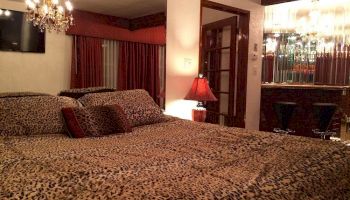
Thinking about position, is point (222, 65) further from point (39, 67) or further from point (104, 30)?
point (39, 67)

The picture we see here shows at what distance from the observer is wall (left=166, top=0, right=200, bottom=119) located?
3.29m

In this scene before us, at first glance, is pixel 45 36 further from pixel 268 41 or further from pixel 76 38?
pixel 268 41

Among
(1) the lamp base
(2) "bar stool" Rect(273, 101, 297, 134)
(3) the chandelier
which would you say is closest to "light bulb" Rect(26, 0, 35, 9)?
(3) the chandelier

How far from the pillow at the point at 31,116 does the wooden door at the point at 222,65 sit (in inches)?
112

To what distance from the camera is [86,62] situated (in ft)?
8.49

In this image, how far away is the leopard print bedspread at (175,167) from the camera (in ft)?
3.16

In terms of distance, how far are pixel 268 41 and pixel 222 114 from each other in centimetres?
244

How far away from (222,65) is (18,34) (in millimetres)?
3078

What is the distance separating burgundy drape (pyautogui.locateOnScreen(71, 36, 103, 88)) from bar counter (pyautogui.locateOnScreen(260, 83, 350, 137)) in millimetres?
2958

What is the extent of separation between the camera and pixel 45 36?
92.0 inches

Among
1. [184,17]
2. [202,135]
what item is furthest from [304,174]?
[184,17]

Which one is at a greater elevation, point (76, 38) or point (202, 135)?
point (76, 38)

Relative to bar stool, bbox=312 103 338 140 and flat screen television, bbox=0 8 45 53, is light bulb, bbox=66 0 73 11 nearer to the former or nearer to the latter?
flat screen television, bbox=0 8 45 53

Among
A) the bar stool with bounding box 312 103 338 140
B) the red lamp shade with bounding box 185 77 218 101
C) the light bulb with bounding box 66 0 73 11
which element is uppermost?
the light bulb with bounding box 66 0 73 11
